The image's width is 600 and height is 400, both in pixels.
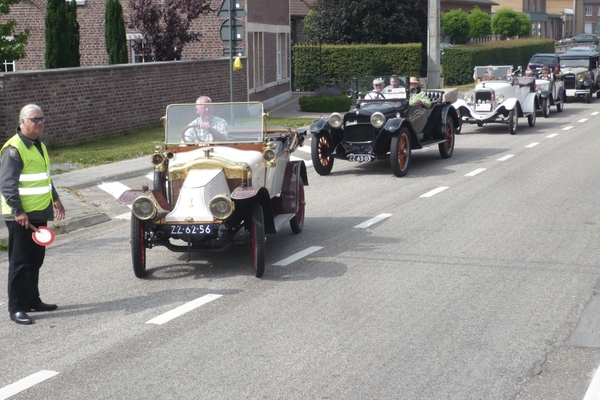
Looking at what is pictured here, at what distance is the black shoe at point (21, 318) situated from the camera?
680cm

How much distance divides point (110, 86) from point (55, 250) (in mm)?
11255

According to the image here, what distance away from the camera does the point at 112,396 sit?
5.21 metres

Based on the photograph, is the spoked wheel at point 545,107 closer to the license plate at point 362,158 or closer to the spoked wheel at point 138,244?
the license plate at point 362,158

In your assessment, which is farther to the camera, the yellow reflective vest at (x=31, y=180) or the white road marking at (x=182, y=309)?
the yellow reflective vest at (x=31, y=180)

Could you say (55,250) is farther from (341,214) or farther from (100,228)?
(341,214)

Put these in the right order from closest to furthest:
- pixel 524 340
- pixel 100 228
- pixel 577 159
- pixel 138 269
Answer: pixel 524 340
pixel 138 269
pixel 100 228
pixel 577 159

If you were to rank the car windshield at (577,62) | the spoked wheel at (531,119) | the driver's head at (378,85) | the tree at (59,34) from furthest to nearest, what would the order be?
the car windshield at (577,62)
the spoked wheel at (531,119)
the tree at (59,34)
the driver's head at (378,85)

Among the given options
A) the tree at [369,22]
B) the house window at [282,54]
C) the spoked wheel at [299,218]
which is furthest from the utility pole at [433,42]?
the spoked wheel at [299,218]

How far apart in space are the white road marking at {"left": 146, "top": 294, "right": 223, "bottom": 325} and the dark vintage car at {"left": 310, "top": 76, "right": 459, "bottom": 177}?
736cm

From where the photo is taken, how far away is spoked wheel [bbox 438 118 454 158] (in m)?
16.8

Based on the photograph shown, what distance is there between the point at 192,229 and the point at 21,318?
1.75 meters

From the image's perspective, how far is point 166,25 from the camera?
87.4 ft

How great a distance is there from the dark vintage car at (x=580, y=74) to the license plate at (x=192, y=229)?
87.6ft

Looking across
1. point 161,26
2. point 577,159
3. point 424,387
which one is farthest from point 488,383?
point 161,26
